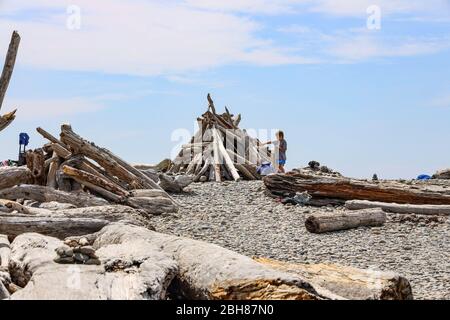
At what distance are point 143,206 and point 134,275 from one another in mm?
9430

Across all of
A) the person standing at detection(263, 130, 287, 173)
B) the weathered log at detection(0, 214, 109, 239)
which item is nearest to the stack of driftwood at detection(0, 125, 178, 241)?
the weathered log at detection(0, 214, 109, 239)

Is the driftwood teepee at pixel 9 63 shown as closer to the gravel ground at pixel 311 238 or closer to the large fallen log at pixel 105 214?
the large fallen log at pixel 105 214

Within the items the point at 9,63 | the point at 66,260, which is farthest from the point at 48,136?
the point at 66,260

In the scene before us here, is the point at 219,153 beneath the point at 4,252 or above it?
above

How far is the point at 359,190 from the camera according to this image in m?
18.0

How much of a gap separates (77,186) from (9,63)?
18.0ft

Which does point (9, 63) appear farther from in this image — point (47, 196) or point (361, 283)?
point (361, 283)

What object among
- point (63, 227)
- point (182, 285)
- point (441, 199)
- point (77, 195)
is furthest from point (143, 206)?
point (182, 285)

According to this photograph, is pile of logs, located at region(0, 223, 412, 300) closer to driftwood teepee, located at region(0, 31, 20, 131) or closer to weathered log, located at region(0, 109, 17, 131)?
weathered log, located at region(0, 109, 17, 131)

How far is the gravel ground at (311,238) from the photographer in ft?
38.5

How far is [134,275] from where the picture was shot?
25.3ft

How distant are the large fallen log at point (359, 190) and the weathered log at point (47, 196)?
5056 millimetres

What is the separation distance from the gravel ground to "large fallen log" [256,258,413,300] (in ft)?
3.91

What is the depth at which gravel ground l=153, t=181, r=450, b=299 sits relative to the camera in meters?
11.7
